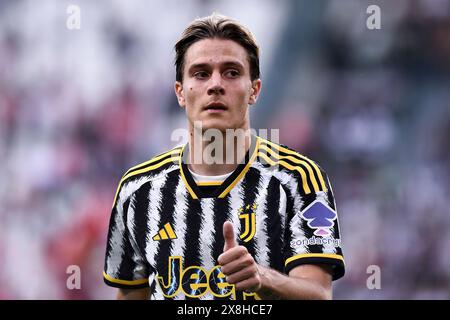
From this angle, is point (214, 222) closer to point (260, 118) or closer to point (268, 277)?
point (268, 277)

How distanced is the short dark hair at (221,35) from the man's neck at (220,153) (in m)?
0.29

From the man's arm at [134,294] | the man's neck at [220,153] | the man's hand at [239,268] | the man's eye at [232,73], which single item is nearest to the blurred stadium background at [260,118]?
the man's arm at [134,294]

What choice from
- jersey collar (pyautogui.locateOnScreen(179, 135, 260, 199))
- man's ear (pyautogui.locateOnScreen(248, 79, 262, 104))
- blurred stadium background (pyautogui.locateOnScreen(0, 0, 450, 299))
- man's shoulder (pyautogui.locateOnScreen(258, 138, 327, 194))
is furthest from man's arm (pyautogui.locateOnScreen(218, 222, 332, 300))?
blurred stadium background (pyautogui.locateOnScreen(0, 0, 450, 299))

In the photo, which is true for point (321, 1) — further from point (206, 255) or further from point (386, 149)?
point (206, 255)

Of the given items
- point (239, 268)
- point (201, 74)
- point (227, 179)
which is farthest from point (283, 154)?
point (239, 268)

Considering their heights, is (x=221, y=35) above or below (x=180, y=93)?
above

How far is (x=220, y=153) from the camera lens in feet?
8.48

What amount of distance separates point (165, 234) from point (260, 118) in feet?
9.37

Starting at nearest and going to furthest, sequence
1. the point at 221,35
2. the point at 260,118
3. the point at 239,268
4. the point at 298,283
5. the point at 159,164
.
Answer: the point at 239,268
the point at 298,283
the point at 221,35
the point at 159,164
the point at 260,118

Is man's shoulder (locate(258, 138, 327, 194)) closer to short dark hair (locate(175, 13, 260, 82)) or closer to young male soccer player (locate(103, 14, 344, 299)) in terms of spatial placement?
young male soccer player (locate(103, 14, 344, 299))

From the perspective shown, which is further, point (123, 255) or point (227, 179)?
point (123, 255)

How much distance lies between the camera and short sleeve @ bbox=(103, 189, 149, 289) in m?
2.67
